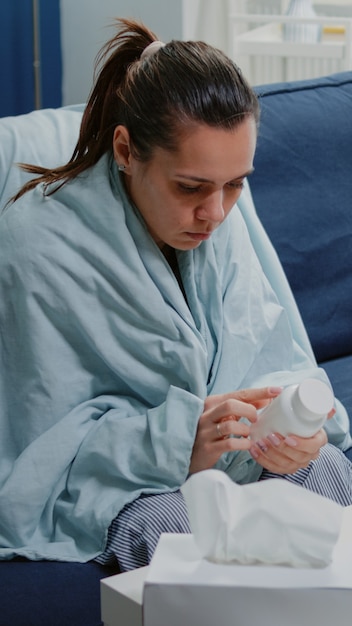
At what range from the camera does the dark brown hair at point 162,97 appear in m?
1.40

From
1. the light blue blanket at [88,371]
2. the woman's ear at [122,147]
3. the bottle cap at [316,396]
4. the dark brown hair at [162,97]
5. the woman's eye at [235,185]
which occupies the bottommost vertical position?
the light blue blanket at [88,371]

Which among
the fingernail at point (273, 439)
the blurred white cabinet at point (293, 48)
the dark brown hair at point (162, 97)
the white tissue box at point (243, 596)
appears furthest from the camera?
the blurred white cabinet at point (293, 48)

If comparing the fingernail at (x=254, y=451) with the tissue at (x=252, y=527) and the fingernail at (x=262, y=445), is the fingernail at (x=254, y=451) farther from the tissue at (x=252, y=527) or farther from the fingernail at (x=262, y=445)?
the tissue at (x=252, y=527)

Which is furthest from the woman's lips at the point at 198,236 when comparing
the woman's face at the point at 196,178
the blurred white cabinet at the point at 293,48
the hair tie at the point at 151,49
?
the blurred white cabinet at the point at 293,48

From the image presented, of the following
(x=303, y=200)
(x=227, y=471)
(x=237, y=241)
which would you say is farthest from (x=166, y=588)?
(x=303, y=200)

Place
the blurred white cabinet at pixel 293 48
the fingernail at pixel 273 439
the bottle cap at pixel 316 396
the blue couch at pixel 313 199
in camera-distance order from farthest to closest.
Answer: the blurred white cabinet at pixel 293 48 < the blue couch at pixel 313 199 < the fingernail at pixel 273 439 < the bottle cap at pixel 316 396

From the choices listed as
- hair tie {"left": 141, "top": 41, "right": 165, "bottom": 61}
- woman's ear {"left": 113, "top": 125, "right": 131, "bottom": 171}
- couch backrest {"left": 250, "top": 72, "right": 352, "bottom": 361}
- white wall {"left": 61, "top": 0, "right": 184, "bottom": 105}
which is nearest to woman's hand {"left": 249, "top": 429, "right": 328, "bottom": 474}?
woman's ear {"left": 113, "top": 125, "right": 131, "bottom": 171}

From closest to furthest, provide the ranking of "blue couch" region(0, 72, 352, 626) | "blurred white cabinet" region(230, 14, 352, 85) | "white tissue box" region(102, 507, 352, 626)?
"white tissue box" region(102, 507, 352, 626), "blue couch" region(0, 72, 352, 626), "blurred white cabinet" region(230, 14, 352, 85)

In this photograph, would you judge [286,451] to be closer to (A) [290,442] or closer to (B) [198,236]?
(A) [290,442]

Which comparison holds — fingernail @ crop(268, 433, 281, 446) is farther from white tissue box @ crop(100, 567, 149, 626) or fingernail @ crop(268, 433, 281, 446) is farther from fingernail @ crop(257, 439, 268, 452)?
white tissue box @ crop(100, 567, 149, 626)

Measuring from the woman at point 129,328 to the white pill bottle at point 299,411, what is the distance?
153 millimetres

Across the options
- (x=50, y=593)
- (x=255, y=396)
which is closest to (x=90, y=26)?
(x=255, y=396)

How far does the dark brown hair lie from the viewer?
4.59ft

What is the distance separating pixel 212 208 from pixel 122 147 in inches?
7.0
